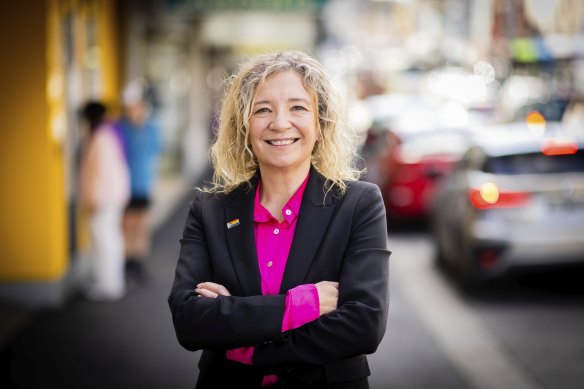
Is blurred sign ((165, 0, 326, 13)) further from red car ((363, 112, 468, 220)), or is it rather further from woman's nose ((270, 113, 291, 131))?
woman's nose ((270, 113, 291, 131))

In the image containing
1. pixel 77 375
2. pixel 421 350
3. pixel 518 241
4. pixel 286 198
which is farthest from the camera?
pixel 518 241

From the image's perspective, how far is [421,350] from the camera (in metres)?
6.41

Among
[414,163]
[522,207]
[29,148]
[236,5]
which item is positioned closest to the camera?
[29,148]

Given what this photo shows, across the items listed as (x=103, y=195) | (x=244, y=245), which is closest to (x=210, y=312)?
(x=244, y=245)

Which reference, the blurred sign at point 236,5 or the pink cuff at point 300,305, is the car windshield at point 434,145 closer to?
the blurred sign at point 236,5

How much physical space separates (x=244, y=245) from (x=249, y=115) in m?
0.44

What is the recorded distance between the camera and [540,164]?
26.3ft

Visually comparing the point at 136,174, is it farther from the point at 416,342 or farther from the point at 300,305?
the point at 300,305

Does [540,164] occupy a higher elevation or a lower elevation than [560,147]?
lower

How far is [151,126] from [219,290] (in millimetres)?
6963

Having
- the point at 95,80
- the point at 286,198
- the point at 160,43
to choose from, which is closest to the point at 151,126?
the point at 95,80

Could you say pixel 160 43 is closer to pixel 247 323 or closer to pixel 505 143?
pixel 505 143

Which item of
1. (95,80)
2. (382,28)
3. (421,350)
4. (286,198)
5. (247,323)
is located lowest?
(421,350)

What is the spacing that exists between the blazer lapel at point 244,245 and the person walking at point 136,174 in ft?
20.9
